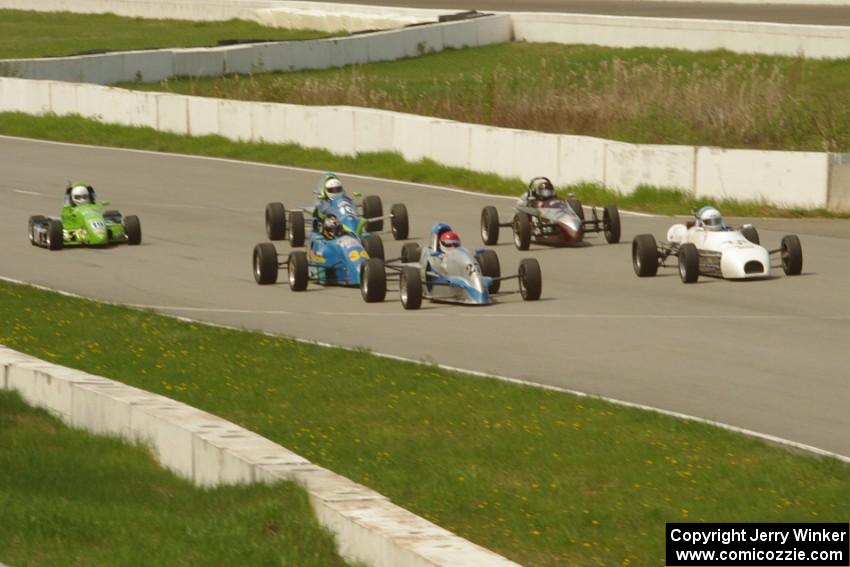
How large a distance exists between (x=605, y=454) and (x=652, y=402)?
8.52 feet

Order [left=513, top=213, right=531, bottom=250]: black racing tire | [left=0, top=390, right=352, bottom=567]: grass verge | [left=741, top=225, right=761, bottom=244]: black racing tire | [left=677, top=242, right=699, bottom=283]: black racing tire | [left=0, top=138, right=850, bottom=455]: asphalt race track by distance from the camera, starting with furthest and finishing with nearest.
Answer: [left=513, top=213, right=531, bottom=250]: black racing tire < [left=741, top=225, right=761, bottom=244]: black racing tire < [left=677, top=242, right=699, bottom=283]: black racing tire < [left=0, top=138, right=850, bottom=455]: asphalt race track < [left=0, top=390, right=352, bottom=567]: grass verge

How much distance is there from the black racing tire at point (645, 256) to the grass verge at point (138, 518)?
1098cm

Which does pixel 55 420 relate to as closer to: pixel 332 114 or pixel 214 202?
pixel 214 202

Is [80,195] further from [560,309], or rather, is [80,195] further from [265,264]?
[560,309]

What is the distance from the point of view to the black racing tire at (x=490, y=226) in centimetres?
2370

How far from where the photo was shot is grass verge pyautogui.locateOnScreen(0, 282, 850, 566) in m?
9.41

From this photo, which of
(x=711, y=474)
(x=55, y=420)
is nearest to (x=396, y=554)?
(x=711, y=474)

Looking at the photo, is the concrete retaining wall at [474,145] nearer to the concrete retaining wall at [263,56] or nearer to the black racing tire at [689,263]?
the concrete retaining wall at [263,56]

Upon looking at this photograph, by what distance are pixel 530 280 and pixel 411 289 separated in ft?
4.60

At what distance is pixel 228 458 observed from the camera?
977cm

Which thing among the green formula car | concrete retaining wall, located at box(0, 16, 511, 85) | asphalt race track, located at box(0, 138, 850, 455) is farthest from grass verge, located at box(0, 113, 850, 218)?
the green formula car

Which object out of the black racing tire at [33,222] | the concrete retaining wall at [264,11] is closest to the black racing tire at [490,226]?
the black racing tire at [33,222]

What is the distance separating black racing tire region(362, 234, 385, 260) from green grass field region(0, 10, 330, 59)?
34.4 m

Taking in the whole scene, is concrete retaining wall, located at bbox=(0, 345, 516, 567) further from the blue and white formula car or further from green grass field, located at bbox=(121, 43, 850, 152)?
green grass field, located at bbox=(121, 43, 850, 152)
